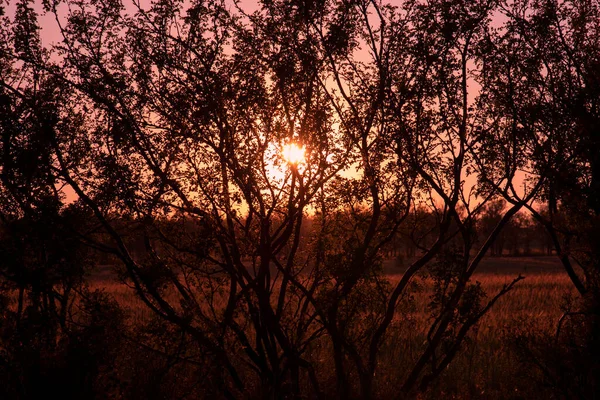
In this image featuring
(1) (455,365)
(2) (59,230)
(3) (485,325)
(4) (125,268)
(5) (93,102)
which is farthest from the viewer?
(3) (485,325)

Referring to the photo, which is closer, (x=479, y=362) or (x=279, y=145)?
(x=279, y=145)

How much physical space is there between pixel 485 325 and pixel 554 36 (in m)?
11.2

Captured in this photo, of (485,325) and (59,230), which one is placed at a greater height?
(59,230)

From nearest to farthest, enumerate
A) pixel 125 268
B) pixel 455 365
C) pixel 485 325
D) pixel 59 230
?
pixel 59 230, pixel 125 268, pixel 455 365, pixel 485 325

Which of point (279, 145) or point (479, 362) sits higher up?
point (279, 145)

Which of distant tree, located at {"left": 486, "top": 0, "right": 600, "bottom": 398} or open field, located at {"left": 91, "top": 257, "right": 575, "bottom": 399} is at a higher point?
distant tree, located at {"left": 486, "top": 0, "right": 600, "bottom": 398}

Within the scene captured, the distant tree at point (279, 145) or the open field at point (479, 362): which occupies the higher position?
the distant tree at point (279, 145)

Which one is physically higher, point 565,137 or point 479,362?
point 565,137

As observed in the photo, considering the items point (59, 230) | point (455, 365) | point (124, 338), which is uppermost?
point (59, 230)

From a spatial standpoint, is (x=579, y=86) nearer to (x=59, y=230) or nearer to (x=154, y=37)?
(x=154, y=37)

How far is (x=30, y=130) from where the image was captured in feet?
33.5

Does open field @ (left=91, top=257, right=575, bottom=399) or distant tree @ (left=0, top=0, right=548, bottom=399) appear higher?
distant tree @ (left=0, top=0, right=548, bottom=399)

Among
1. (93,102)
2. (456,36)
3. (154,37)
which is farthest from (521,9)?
(93,102)

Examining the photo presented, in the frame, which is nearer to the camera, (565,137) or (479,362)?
(565,137)
